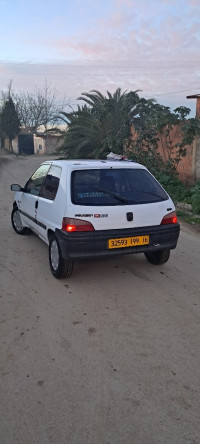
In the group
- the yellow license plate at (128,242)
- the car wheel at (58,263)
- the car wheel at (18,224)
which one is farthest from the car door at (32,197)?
the yellow license plate at (128,242)

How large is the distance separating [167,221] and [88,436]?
9.43 ft

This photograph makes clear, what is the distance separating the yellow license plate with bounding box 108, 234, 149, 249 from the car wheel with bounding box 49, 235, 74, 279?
2.06 ft

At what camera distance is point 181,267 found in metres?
5.02

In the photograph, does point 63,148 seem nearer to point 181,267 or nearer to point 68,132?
point 68,132

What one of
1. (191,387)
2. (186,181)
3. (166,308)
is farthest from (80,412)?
(186,181)

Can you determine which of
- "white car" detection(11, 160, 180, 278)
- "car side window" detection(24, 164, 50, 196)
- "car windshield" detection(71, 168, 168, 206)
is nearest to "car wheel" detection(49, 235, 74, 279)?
"white car" detection(11, 160, 180, 278)

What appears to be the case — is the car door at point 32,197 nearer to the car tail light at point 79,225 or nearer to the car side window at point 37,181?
the car side window at point 37,181

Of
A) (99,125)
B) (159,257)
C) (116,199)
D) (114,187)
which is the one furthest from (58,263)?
(99,125)

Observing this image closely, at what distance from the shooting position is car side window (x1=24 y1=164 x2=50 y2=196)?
531cm

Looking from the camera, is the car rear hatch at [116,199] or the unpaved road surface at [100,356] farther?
the car rear hatch at [116,199]

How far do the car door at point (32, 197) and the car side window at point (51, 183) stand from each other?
21cm

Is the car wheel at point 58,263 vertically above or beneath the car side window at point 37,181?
beneath

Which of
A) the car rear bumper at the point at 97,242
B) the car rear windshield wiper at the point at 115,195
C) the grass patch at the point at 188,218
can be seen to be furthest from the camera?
the grass patch at the point at 188,218

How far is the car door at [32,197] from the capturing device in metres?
5.37
